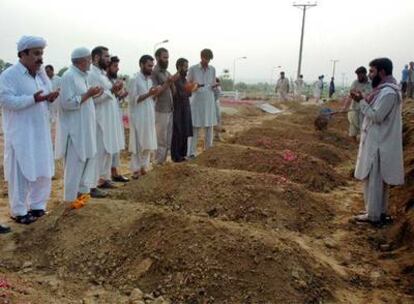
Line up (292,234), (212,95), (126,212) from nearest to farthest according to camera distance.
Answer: (126,212)
(292,234)
(212,95)

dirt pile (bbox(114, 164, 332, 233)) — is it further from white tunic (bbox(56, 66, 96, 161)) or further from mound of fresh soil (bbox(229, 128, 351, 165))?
mound of fresh soil (bbox(229, 128, 351, 165))

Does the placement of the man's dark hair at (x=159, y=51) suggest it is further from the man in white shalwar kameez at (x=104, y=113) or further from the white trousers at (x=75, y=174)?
the white trousers at (x=75, y=174)

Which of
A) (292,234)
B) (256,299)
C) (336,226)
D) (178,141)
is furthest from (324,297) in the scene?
(178,141)

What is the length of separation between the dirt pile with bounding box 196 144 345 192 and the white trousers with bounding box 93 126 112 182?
1.96 metres

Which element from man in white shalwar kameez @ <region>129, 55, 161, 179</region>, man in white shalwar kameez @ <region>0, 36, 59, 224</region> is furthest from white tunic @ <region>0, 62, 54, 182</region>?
man in white shalwar kameez @ <region>129, 55, 161, 179</region>

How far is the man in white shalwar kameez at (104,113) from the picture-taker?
19.6 feet

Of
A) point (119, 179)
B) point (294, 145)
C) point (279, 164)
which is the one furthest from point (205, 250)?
point (294, 145)

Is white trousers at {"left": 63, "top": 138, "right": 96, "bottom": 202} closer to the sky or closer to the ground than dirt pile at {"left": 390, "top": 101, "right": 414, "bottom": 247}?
closer to the sky

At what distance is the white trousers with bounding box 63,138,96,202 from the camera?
17.9 feet

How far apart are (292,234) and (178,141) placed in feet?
10.5

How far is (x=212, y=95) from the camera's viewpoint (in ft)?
29.3

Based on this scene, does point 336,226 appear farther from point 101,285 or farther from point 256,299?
point 101,285

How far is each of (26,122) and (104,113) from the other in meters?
1.28

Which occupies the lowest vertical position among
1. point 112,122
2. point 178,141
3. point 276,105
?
point 276,105
